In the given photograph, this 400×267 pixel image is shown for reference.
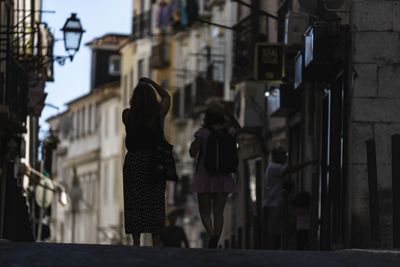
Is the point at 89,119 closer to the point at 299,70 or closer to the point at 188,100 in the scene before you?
the point at 188,100

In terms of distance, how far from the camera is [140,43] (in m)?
72.2

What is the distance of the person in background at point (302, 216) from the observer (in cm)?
2408

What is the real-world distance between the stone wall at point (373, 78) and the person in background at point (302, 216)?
2.22 metres

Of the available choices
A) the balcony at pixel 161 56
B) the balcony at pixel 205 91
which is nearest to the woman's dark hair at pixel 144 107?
the balcony at pixel 205 91

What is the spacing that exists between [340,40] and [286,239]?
3607mm

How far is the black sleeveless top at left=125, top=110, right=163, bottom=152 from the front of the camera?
16.7 meters

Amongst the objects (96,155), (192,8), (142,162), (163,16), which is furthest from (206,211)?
(96,155)

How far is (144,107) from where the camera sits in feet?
54.9

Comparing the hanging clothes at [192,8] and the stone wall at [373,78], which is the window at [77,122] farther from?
the stone wall at [373,78]

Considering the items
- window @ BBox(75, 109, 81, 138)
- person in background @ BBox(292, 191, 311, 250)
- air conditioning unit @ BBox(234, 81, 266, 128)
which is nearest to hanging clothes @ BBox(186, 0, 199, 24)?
air conditioning unit @ BBox(234, 81, 266, 128)

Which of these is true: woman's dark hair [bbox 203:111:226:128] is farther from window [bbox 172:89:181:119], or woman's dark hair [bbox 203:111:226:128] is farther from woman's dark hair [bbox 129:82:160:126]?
window [bbox 172:89:181:119]

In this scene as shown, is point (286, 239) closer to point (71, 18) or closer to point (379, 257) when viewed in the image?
point (71, 18)

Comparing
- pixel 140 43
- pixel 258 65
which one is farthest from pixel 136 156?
pixel 140 43

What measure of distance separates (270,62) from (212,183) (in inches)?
535
